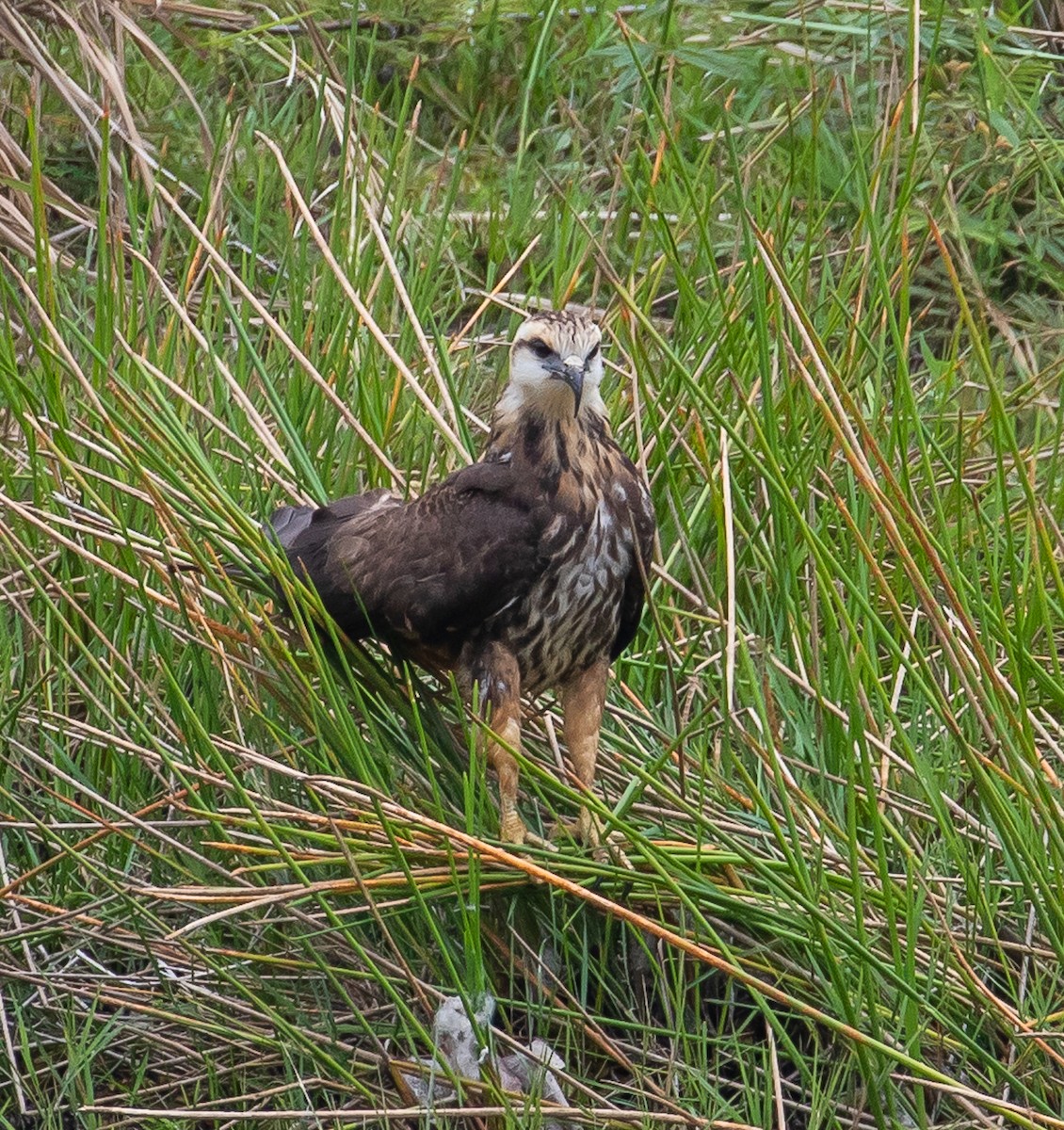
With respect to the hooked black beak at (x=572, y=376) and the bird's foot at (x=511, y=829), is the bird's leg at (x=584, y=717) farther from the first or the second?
the hooked black beak at (x=572, y=376)

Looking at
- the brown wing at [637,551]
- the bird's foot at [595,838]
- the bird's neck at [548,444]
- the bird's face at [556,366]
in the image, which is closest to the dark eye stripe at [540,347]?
the bird's face at [556,366]

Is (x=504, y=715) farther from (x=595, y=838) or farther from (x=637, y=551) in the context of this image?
(x=637, y=551)

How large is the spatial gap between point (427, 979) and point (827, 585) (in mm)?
1034

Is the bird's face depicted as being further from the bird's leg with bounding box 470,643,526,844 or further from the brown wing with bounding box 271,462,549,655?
the bird's leg with bounding box 470,643,526,844

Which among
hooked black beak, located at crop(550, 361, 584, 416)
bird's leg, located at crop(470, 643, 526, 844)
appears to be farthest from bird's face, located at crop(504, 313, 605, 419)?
bird's leg, located at crop(470, 643, 526, 844)

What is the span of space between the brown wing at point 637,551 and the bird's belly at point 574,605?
21mm

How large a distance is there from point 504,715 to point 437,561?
0.27 meters

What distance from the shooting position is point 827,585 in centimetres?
243

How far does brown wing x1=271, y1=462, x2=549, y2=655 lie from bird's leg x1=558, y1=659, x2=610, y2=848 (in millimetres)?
202

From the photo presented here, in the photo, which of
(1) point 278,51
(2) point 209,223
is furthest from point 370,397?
(1) point 278,51

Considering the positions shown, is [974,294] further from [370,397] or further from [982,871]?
[982,871]

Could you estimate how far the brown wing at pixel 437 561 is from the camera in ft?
10.1

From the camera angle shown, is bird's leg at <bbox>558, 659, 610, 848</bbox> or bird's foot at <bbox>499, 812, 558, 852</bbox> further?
bird's leg at <bbox>558, 659, 610, 848</bbox>

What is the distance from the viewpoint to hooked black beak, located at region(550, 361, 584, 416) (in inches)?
120
